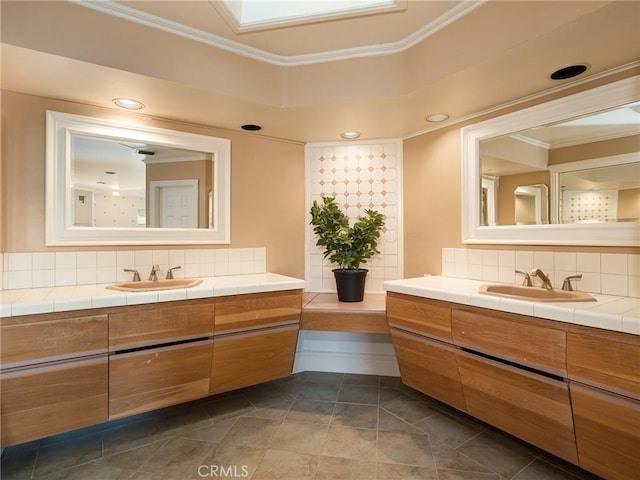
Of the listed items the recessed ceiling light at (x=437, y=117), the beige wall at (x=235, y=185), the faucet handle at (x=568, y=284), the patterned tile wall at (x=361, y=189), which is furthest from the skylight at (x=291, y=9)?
the faucet handle at (x=568, y=284)

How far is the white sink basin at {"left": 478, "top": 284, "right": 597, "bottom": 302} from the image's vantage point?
1525 mm

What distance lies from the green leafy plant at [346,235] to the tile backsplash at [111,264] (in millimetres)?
575

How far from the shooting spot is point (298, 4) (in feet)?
5.61

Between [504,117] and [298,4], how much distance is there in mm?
1415

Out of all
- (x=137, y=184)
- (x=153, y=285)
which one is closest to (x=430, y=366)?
(x=153, y=285)

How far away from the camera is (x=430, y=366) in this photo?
1911mm

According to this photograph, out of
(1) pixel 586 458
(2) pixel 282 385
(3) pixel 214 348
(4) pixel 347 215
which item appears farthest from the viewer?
(4) pixel 347 215

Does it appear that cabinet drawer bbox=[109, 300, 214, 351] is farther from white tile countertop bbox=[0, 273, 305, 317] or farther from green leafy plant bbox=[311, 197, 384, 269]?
green leafy plant bbox=[311, 197, 384, 269]

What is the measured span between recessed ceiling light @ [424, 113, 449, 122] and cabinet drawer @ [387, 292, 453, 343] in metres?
1.25

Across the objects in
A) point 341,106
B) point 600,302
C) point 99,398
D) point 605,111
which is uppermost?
point 341,106

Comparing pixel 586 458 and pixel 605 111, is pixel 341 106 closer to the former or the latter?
pixel 605 111

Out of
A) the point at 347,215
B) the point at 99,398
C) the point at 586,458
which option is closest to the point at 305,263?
the point at 347,215

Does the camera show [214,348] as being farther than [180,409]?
No

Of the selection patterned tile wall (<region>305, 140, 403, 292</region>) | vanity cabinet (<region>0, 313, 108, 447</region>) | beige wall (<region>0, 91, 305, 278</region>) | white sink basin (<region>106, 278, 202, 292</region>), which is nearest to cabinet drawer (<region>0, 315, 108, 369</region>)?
vanity cabinet (<region>0, 313, 108, 447</region>)
